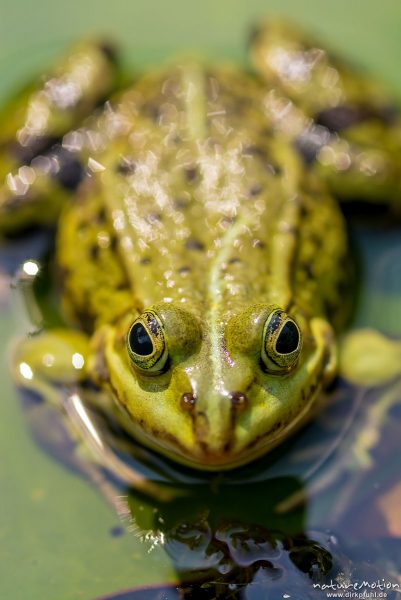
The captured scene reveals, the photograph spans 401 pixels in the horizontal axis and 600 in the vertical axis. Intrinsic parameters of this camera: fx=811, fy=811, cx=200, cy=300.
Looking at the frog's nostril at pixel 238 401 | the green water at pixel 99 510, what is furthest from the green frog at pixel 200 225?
the green water at pixel 99 510

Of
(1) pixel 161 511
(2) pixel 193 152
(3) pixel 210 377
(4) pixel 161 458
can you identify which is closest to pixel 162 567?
(1) pixel 161 511

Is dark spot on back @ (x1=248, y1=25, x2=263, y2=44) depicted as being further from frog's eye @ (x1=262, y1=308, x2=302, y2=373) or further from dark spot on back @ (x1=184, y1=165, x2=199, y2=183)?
frog's eye @ (x1=262, y1=308, x2=302, y2=373)

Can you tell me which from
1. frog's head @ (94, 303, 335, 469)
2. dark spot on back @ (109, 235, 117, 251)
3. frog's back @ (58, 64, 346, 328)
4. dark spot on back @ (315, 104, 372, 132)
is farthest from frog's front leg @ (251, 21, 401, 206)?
frog's head @ (94, 303, 335, 469)

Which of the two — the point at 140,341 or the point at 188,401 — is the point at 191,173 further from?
the point at 188,401

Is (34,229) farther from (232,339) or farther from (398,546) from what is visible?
(398,546)

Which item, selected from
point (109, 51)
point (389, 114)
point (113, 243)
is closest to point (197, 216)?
point (113, 243)

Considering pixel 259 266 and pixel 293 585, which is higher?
pixel 259 266
